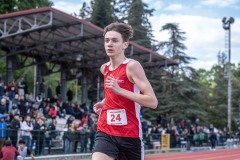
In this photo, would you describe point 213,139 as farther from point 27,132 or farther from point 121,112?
point 121,112

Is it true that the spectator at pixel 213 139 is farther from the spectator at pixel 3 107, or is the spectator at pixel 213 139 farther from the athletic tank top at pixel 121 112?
the athletic tank top at pixel 121 112

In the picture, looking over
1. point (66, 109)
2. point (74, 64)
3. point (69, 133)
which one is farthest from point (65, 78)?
point (69, 133)

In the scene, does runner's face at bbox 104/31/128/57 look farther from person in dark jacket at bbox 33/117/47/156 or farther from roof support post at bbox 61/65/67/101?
roof support post at bbox 61/65/67/101

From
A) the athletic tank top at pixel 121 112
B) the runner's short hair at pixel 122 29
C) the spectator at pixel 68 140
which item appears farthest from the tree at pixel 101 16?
the athletic tank top at pixel 121 112

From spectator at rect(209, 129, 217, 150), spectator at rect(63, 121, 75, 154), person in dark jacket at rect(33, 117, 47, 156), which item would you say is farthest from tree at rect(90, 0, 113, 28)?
person in dark jacket at rect(33, 117, 47, 156)

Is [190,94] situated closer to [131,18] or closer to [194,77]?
[194,77]

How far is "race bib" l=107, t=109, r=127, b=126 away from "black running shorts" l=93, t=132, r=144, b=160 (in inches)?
6.3

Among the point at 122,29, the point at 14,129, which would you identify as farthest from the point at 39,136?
the point at 122,29

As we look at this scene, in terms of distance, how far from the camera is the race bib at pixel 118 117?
511 centimetres

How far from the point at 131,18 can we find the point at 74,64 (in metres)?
16.6

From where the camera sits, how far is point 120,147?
5.15m

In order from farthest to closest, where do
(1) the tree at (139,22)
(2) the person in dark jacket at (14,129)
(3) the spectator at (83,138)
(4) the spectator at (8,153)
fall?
(1) the tree at (139,22), (3) the spectator at (83,138), (2) the person in dark jacket at (14,129), (4) the spectator at (8,153)

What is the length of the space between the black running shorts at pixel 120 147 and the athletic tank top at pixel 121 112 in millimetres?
54

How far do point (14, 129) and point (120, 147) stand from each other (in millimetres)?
12148
